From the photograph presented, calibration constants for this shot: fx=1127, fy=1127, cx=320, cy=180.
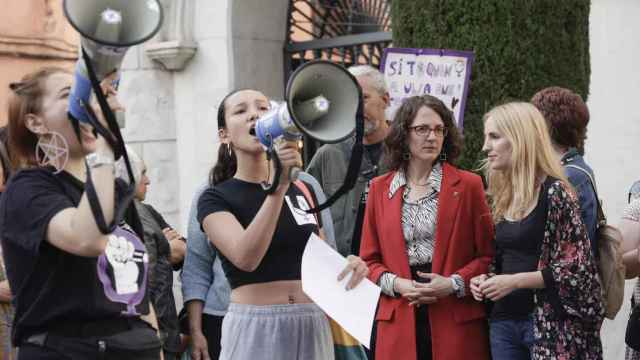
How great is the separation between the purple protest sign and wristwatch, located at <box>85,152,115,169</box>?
3062mm

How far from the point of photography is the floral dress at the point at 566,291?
15.7 feet

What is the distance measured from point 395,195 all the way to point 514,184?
0.57m

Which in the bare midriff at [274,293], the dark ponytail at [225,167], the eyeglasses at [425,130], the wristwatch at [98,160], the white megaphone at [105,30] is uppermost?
the white megaphone at [105,30]

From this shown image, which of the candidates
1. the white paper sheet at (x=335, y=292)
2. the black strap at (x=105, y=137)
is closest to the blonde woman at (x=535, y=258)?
the white paper sheet at (x=335, y=292)

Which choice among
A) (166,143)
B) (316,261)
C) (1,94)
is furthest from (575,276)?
(1,94)

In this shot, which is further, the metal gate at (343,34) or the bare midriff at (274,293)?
the metal gate at (343,34)

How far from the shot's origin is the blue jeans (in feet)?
16.2

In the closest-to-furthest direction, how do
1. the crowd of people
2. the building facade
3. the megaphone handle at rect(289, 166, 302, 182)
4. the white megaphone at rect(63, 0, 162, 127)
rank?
the white megaphone at rect(63, 0, 162, 127), the crowd of people, the megaphone handle at rect(289, 166, 302, 182), the building facade

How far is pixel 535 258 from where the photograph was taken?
16.2 ft

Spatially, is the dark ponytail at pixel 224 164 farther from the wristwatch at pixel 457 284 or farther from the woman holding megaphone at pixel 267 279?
the wristwatch at pixel 457 284

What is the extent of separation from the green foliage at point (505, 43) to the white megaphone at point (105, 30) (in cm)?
355

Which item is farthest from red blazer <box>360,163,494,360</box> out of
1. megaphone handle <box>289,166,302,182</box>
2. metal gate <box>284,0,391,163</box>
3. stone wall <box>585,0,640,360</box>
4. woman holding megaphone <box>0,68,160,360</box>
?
metal gate <box>284,0,391,163</box>

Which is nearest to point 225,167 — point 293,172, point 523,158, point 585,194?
point 293,172

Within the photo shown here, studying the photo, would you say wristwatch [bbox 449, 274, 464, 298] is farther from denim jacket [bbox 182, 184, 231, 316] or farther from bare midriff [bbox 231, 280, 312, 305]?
denim jacket [bbox 182, 184, 231, 316]
